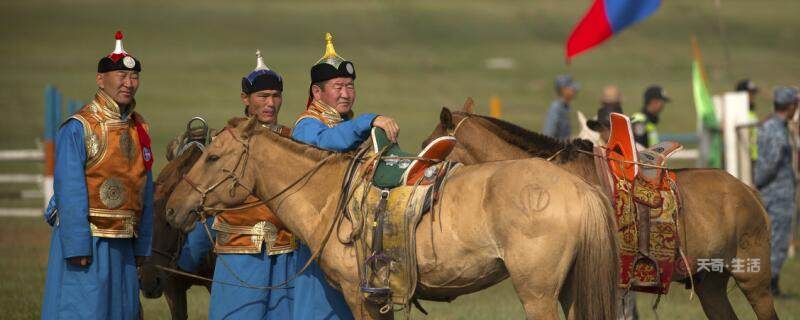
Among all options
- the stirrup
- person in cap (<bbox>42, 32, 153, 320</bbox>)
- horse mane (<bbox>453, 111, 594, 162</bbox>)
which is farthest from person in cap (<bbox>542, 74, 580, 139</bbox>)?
person in cap (<bbox>42, 32, 153, 320</bbox>)

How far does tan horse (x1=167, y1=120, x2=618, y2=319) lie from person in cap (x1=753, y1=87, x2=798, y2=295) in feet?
23.3

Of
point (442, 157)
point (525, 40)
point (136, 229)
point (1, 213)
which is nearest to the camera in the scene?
point (442, 157)

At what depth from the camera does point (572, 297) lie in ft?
20.2

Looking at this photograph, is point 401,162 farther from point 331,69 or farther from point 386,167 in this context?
point 331,69

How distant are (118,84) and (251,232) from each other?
127 centimetres

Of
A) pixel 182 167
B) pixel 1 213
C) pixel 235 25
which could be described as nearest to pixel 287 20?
pixel 235 25

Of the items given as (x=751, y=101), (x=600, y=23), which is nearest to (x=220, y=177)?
(x=600, y=23)

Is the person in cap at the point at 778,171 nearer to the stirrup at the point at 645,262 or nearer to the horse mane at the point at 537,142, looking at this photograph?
the stirrup at the point at 645,262

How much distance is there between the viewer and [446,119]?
8.16 m

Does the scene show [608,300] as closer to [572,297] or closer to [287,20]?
[572,297]

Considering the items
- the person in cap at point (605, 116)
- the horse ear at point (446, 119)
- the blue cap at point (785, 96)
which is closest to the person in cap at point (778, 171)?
the blue cap at point (785, 96)

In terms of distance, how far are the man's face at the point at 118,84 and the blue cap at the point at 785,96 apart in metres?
8.05

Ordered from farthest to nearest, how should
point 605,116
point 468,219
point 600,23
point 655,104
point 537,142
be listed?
point 655,104 < point 600,23 < point 605,116 < point 537,142 < point 468,219

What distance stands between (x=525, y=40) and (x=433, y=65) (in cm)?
803
